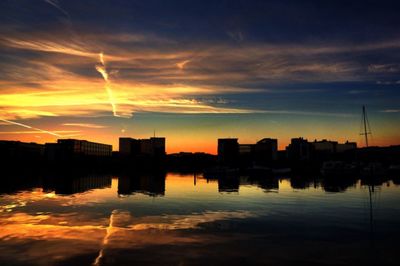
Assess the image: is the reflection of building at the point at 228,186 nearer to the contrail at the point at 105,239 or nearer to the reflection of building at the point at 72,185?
the reflection of building at the point at 72,185

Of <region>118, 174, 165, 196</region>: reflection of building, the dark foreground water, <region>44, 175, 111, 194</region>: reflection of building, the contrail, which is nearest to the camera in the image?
the contrail

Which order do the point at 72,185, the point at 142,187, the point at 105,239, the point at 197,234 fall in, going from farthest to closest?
the point at 72,185 < the point at 142,187 < the point at 197,234 < the point at 105,239

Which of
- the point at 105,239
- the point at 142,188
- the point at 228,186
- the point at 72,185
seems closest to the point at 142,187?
the point at 142,188

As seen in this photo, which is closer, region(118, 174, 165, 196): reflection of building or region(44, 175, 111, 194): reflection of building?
region(118, 174, 165, 196): reflection of building

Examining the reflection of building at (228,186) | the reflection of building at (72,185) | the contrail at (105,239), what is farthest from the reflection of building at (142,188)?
the contrail at (105,239)

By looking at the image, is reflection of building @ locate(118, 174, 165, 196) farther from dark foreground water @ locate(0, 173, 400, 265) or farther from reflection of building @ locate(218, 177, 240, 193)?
dark foreground water @ locate(0, 173, 400, 265)

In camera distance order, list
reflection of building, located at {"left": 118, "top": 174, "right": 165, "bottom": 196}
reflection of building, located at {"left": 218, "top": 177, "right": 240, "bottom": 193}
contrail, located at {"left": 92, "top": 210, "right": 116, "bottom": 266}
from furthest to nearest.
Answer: reflection of building, located at {"left": 218, "top": 177, "right": 240, "bottom": 193}
reflection of building, located at {"left": 118, "top": 174, "right": 165, "bottom": 196}
contrail, located at {"left": 92, "top": 210, "right": 116, "bottom": 266}

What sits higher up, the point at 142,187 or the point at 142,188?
the point at 142,187

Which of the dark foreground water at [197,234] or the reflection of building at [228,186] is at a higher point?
the reflection of building at [228,186]

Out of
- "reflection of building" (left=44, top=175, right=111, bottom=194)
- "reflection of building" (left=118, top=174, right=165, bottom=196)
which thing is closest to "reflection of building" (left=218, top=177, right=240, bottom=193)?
"reflection of building" (left=118, top=174, right=165, bottom=196)

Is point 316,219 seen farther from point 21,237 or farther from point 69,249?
point 21,237

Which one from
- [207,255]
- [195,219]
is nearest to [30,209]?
[195,219]

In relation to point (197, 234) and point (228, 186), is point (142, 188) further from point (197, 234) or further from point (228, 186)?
point (197, 234)

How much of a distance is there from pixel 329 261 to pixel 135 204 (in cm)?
3891
